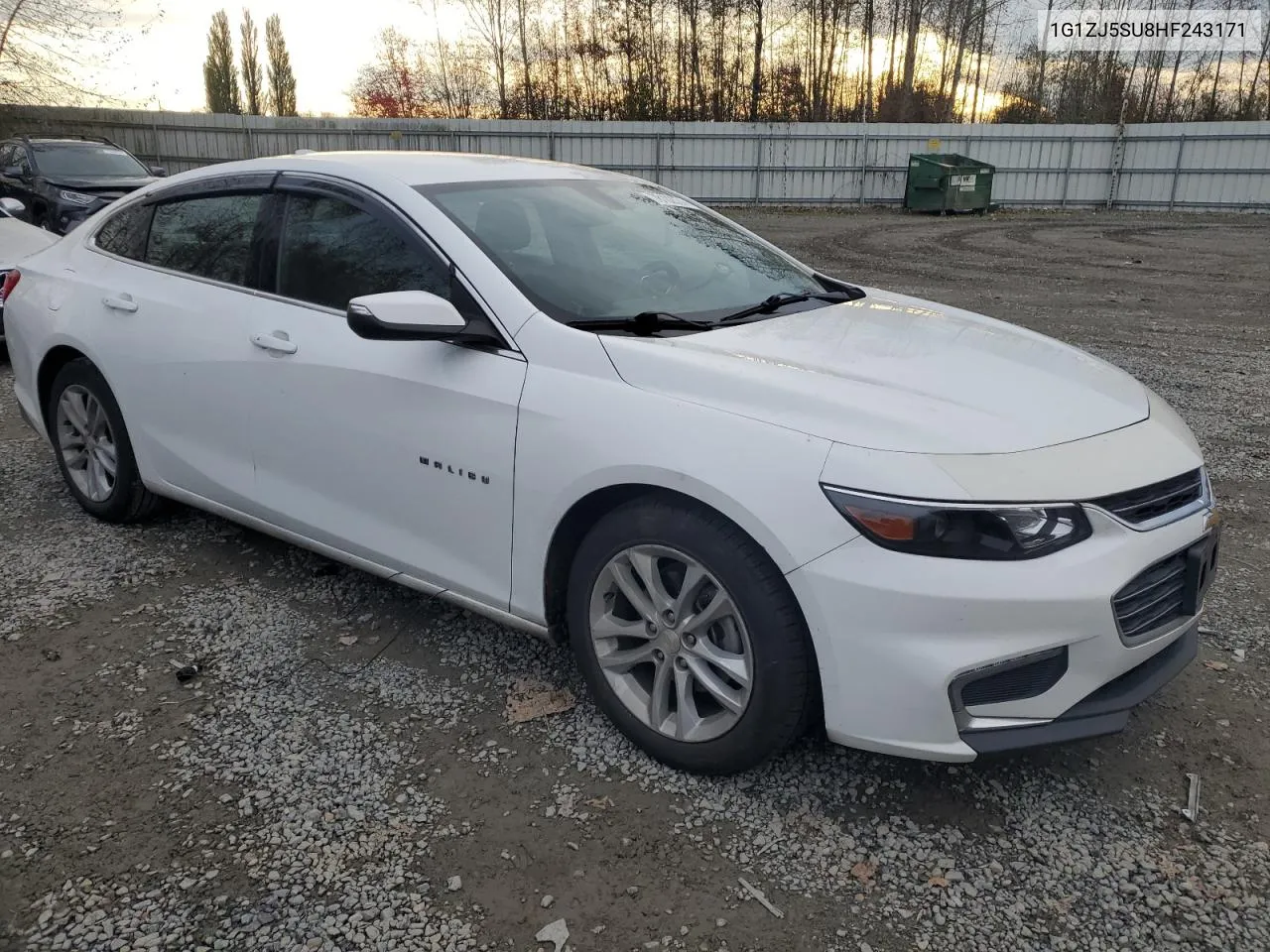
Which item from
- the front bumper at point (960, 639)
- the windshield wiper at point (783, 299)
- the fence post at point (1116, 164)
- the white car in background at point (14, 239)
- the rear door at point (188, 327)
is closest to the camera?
the front bumper at point (960, 639)

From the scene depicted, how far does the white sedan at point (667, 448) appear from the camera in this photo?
2.20m

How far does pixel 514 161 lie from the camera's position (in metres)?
3.83

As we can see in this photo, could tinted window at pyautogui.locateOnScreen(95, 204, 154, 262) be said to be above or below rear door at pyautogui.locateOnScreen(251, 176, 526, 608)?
above

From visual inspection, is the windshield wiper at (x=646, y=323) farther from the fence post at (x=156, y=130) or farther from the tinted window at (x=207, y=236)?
the fence post at (x=156, y=130)

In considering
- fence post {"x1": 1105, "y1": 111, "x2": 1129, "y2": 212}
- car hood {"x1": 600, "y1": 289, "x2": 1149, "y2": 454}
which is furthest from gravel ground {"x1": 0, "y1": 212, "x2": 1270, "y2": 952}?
fence post {"x1": 1105, "y1": 111, "x2": 1129, "y2": 212}

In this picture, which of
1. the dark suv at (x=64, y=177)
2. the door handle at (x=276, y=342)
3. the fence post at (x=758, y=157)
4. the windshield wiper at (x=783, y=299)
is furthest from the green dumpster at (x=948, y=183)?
the door handle at (x=276, y=342)

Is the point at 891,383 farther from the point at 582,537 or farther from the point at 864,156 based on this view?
the point at 864,156

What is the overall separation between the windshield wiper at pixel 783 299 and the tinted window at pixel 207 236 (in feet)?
6.01

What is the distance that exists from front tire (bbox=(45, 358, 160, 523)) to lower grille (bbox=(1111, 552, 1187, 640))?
3758 millimetres

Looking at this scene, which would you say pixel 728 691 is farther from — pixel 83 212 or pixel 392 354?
pixel 83 212

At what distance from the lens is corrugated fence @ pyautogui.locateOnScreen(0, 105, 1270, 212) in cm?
2477

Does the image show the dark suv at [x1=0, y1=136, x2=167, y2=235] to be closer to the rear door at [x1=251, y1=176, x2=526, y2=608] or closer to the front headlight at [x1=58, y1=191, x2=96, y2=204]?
the front headlight at [x1=58, y1=191, x2=96, y2=204]

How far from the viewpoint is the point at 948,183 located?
22.8m

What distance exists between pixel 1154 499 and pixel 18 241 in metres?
8.71
